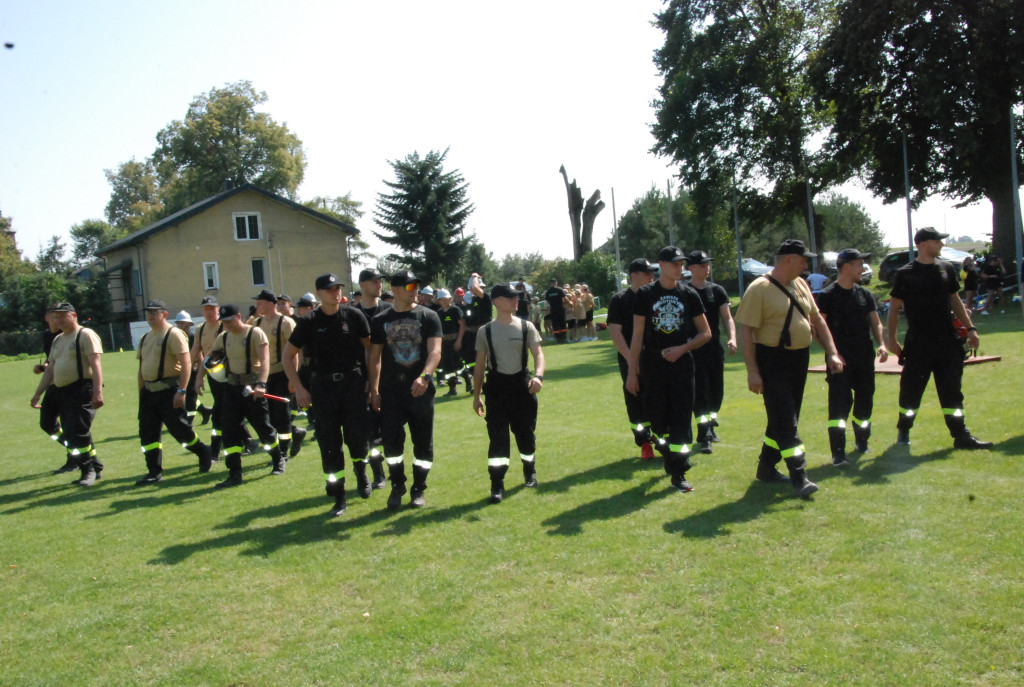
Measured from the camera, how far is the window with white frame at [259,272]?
55.6 meters

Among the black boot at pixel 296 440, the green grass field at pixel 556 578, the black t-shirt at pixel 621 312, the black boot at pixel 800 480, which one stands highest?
the black t-shirt at pixel 621 312

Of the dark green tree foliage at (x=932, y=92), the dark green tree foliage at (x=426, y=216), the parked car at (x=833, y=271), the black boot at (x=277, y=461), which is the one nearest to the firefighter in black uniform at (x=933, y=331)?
the parked car at (x=833, y=271)

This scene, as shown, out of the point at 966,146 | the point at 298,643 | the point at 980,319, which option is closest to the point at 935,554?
the point at 298,643

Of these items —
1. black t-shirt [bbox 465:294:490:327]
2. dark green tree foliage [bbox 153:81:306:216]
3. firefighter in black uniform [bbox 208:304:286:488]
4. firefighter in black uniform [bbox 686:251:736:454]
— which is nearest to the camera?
firefighter in black uniform [bbox 686:251:736:454]

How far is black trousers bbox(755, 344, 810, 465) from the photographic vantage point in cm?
696

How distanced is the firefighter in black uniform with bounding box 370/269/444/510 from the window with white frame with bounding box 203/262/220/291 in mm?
49946

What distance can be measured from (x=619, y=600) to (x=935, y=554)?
2010 millimetres

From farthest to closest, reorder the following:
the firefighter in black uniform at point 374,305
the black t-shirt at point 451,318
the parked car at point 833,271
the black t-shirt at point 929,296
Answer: the black t-shirt at point 451,318
the parked car at point 833,271
the firefighter in black uniform at point 374,305
the black t-shirt at point 929,296

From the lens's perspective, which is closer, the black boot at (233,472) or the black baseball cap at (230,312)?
the black boot at (233,472)

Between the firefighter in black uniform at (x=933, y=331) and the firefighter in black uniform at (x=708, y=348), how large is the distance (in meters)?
1.59

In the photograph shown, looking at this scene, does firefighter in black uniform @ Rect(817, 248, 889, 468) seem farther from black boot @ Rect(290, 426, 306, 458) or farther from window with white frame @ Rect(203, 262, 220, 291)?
window with white frame @ Rect(203, 262, 220, 291)

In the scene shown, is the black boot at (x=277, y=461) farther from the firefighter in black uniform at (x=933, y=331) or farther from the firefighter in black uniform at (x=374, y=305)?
the firefighter in black uniform at (x=933, y=331)

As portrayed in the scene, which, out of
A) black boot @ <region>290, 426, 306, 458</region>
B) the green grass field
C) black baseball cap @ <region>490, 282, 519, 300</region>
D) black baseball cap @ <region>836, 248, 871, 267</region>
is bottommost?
the green grass field

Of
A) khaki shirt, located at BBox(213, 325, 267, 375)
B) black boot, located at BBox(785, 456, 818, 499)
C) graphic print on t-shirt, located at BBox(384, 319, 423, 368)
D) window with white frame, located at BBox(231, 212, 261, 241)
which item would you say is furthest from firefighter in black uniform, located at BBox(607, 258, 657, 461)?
window with white frame, located at BBox(231, 212, 261, 241)
